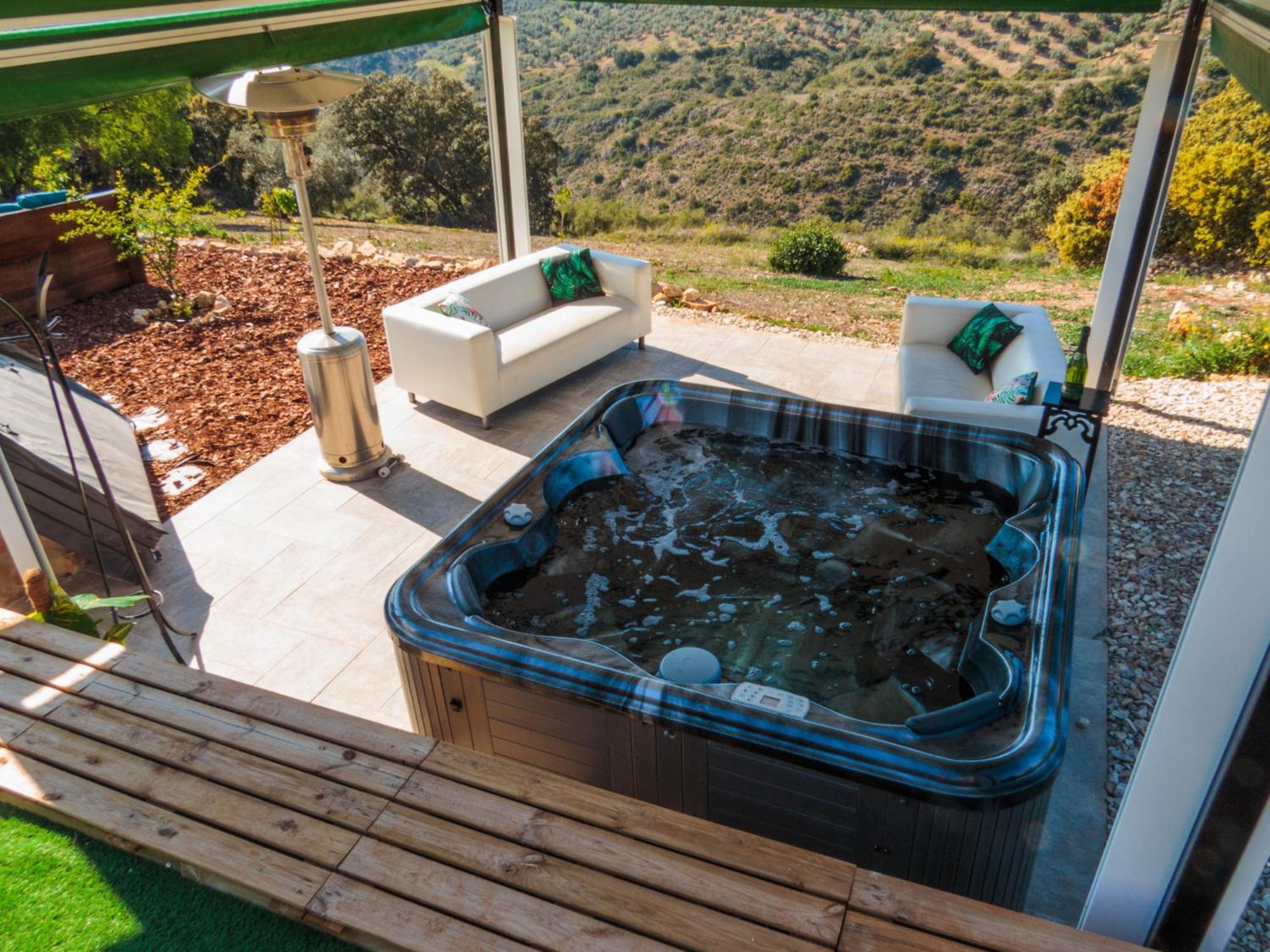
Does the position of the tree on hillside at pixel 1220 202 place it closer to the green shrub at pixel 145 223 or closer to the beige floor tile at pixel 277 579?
the green shrub at pixel 145 223

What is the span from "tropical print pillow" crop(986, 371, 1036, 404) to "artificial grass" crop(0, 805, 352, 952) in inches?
136

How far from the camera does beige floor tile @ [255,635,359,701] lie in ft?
10.7

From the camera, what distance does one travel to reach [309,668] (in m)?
3.37

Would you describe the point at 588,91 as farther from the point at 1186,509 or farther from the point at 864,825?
the point at 864,825

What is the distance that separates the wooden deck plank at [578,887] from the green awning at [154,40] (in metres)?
2.63

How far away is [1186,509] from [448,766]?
12.3 feet

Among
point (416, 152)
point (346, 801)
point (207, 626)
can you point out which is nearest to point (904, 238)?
point (416, 152)

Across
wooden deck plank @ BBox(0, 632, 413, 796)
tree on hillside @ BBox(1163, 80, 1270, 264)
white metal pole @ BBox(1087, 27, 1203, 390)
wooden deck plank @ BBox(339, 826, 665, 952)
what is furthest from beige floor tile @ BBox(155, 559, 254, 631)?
tree on hillside @ BBox(1163, 80, 1270, 264)

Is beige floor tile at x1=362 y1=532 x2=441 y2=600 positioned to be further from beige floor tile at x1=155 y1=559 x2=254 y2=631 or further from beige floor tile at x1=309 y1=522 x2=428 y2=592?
beige floor tile at x1=155 y1=559 x2=254 y2=631

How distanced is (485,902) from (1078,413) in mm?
3166

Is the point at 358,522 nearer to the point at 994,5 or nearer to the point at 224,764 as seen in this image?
the point at 224,764

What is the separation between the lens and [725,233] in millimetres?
16000

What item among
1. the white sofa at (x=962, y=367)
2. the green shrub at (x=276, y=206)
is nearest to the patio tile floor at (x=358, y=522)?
the white sofa at (x=962, y=367)

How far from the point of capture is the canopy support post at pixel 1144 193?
4.60m
